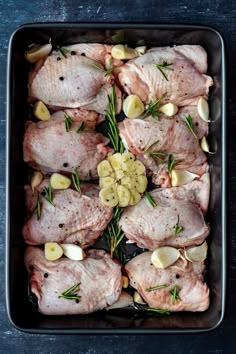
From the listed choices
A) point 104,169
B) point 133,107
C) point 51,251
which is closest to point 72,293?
point 51,251

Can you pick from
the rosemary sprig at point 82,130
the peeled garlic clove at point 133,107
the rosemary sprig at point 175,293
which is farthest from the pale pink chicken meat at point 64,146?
the rosemary sprig at point 175,293

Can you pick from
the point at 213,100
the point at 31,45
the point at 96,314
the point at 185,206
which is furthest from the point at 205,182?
the point at 31,45

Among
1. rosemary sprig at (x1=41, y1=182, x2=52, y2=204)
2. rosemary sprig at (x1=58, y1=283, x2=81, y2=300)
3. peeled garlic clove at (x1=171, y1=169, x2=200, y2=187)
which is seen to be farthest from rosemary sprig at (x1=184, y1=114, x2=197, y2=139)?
rosemary sprig at (x1=58, y1=283, x2=81, y2=300)

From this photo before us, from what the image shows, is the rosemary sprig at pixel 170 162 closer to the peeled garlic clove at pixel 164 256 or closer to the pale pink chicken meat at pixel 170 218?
the pale pink chicken meat at pixel 170 218

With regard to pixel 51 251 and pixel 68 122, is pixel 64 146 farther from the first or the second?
pixel 51 251

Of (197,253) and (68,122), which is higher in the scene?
(68,122)

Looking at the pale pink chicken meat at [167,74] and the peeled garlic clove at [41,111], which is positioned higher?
the pale pink chicken meat at [167,74]

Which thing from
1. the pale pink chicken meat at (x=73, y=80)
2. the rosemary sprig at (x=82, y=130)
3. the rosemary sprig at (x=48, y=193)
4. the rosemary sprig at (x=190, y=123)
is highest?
the pale pink chicken meat at (x=73, y=80)
